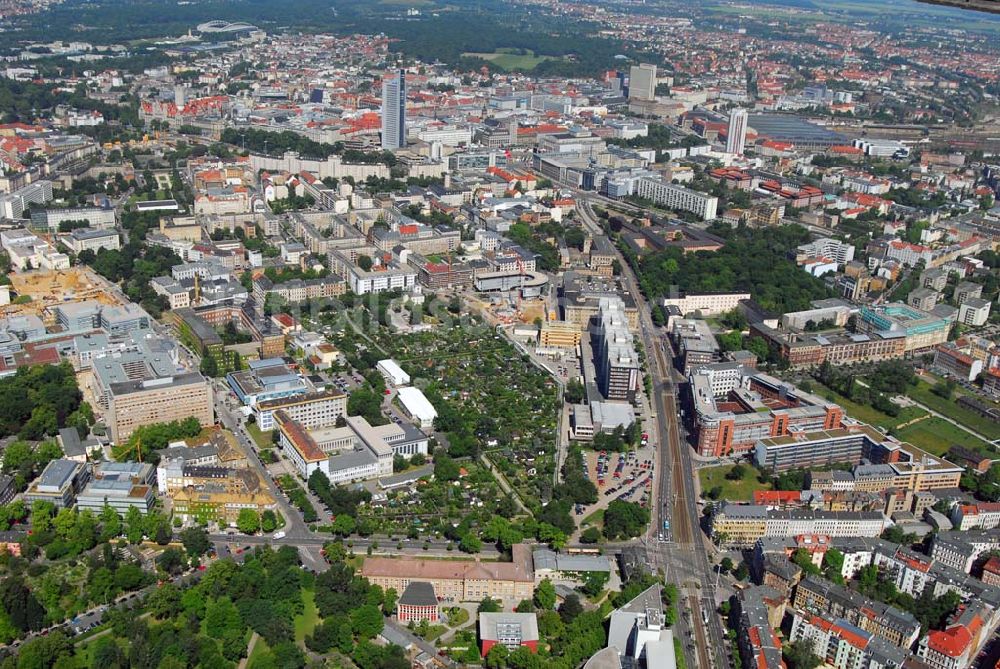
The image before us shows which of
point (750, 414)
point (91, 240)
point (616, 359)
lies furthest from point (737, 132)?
point (91, 240)

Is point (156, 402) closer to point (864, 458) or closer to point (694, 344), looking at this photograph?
point (694, 344)

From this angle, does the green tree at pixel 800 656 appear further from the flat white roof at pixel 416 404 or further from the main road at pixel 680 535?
the flat white roof at pixel 416 404

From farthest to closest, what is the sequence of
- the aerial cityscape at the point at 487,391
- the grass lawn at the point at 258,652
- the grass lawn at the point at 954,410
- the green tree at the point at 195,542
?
the grass lawn at the point at 954,410 → the green tree at the point at 195,542 → the aerial cityscape at the point at 487,391 → the grass lawn at the point at 258,652

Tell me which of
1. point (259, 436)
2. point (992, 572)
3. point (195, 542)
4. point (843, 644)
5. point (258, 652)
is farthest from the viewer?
point (259, 436)

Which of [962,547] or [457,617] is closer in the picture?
[457,617]

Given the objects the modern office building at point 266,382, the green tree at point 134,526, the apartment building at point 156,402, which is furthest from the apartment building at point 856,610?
the apartment building at point 156,402

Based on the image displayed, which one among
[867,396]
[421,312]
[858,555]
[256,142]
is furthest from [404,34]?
[858,555]

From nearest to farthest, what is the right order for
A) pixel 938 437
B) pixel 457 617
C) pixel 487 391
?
1. pixel 457 617
2. pixel 938 437
3. pixel 487 391

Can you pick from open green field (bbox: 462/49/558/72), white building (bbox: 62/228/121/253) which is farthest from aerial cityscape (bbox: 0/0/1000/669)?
open green field (bbox: 462/49/558/72)
